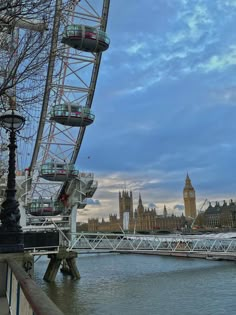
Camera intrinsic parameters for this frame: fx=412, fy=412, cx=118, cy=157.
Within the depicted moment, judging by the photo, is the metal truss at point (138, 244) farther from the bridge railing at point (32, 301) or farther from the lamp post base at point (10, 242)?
the bridge railing at point (32, 301)

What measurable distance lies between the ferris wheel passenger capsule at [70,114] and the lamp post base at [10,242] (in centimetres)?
3396


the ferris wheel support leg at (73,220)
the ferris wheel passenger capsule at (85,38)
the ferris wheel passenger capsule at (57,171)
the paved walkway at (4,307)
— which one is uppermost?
the ferris wheel passenger capsule at (85,38)

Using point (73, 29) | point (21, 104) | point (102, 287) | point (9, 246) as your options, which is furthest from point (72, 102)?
point (9, 246)

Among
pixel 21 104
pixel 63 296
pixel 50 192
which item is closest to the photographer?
pixel 21 104

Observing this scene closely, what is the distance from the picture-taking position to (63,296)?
92.6 feet

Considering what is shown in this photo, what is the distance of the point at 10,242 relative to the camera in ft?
29.6

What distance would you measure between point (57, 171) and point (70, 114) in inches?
285

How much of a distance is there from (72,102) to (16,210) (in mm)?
34683

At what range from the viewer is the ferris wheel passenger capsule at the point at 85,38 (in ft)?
124

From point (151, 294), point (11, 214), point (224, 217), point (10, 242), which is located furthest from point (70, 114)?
point (224, 217)

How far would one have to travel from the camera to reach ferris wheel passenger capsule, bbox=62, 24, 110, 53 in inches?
1484

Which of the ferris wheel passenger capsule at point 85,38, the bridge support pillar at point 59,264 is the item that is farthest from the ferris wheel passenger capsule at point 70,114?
the bridge support pillar at point 59,264

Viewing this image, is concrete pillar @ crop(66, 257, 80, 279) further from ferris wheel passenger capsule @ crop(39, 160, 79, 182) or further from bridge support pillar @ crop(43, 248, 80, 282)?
ferris wheel passenger capsule @ crop(39, 160, 79, 182)

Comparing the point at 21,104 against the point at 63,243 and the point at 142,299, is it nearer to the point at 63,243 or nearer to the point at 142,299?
the point at 142,299
